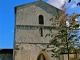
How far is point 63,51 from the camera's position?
16031 millimetres

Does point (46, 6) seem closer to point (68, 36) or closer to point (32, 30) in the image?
point (32, 30)

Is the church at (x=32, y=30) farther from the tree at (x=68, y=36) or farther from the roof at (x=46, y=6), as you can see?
the tree at (x=68, y=36)

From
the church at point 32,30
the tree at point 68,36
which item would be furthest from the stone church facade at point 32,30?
the tree at point 68,36

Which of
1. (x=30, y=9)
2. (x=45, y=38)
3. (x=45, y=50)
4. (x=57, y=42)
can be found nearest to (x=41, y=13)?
(x=30, y=9)

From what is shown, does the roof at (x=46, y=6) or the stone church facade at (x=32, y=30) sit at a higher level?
the roof at (x=46, y=6)

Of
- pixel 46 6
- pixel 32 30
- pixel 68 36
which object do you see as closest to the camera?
pixel 68 36

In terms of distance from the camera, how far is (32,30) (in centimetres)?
2222

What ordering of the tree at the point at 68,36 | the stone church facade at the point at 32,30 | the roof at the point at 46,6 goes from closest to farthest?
the tree at the point at 68,36 → the stone church facade at the point at 32,30 → the roof at the point at 46,6

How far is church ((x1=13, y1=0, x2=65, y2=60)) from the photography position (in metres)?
21.4

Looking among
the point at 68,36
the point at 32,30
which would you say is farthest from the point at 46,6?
the point at 68,36

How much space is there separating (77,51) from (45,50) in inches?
254

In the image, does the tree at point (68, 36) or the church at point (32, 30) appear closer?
the tree at point (68, 36)

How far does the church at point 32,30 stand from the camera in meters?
21.4

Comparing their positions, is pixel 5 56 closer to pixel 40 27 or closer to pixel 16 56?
pixel 16 56
